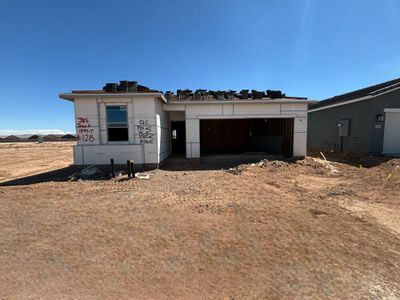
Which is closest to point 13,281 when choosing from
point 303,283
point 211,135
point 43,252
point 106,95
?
point 43,252

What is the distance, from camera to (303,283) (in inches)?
118

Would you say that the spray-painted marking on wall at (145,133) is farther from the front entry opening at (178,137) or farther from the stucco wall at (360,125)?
the stucco wall at (360,125)

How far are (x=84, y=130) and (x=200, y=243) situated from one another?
915 cm

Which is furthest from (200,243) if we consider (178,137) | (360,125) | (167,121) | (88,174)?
(360,125)

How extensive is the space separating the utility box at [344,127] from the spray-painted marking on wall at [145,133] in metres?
14.0

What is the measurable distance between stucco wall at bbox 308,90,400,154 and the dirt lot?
342 inches

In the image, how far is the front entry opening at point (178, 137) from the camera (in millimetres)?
16156

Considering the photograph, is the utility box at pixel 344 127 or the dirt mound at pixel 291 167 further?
the utility box at pixel 344 127

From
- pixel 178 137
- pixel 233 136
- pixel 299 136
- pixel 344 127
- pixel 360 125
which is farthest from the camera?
pixel 233 136

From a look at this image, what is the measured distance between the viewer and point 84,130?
1088 cm

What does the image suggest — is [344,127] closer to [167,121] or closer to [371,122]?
[371,122]

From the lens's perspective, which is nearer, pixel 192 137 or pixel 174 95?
pixel 192 137

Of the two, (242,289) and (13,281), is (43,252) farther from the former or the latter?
(242,289)

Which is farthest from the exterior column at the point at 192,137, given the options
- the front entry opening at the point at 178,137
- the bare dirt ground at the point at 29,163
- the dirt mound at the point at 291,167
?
the bare dirt ground at the point at 29,163
